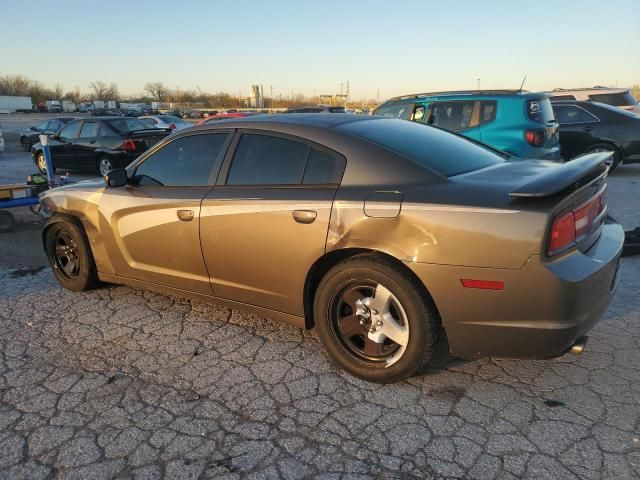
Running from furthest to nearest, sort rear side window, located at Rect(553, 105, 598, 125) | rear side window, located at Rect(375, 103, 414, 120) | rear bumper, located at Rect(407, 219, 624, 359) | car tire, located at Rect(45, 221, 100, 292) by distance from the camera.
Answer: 1. rear side window, located at Rect(553, 105, 598, 125)
2. rear side window, located at Rect(375, 103, 414, 120)
3. car tire, located at Rect(45, 221, 100, 292)
4. rear bumper, located at Rect(407, 219, 624, 359)

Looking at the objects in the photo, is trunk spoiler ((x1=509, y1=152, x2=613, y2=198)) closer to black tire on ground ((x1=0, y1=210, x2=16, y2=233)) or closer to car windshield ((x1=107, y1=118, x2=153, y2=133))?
black tire on ground ((x1=0, y1=210, x2=16, y2=233))

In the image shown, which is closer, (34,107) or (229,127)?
(229,127)

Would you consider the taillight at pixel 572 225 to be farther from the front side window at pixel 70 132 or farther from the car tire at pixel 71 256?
the front side window at pixel 70 132

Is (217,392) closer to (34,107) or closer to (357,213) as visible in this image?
(357,213)

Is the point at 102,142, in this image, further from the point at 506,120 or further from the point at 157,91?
the point at 157,91

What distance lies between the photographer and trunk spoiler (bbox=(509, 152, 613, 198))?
2.41m

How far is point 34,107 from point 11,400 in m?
100

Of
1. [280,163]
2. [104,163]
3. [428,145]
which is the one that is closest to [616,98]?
[428,145]

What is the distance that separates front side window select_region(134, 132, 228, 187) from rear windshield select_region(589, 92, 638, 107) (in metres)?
14.2

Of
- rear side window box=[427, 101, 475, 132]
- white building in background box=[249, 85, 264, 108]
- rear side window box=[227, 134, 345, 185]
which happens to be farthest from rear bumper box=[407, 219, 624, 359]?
white building in background box=[249, 85, 264, 108]

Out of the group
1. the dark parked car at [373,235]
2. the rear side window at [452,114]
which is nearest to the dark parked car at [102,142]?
the rear side window at [452,114]

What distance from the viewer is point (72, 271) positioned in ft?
15.3

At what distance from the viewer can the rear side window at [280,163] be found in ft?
10.3

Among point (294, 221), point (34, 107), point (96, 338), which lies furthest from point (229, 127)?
point (34, 107)
